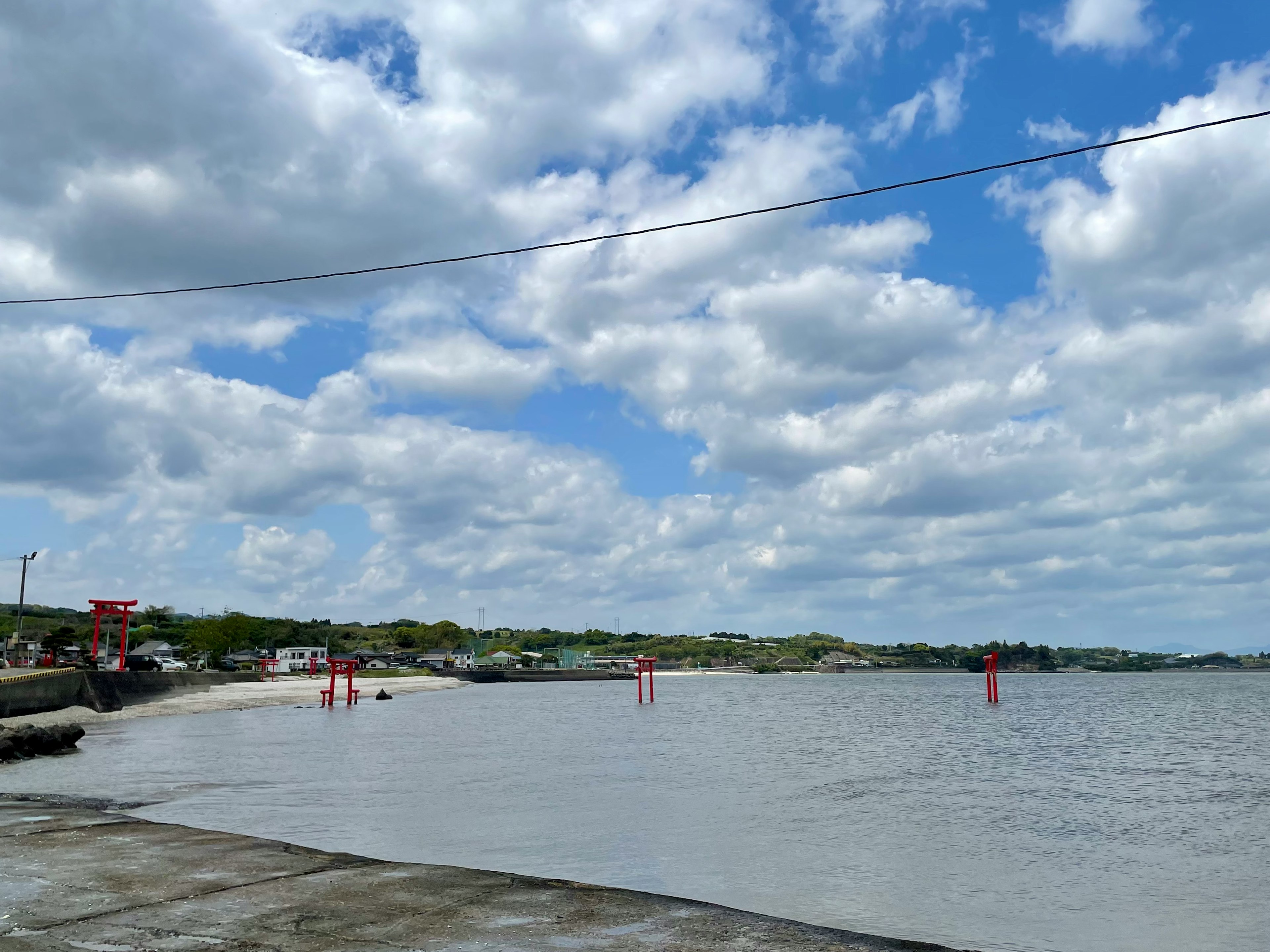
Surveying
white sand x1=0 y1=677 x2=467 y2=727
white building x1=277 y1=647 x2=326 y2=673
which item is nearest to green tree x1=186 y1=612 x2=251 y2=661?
white building x1=277 y1=647 x2=326 y2=673

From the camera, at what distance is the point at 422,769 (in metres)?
38.8

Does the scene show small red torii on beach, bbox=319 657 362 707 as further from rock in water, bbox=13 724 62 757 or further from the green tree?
the green tree

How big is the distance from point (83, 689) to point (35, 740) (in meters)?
31.3

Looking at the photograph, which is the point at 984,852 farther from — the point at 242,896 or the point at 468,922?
the point at 242,896

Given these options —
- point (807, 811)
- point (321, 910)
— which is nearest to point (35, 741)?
point (807, 811)

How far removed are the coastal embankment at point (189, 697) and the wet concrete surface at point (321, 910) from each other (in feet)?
133

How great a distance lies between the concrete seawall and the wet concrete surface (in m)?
49.4

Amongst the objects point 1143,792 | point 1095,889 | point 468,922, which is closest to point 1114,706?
point 1143,792

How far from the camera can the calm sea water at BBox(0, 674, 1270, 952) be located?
655 inches

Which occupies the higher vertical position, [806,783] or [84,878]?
[84,878]

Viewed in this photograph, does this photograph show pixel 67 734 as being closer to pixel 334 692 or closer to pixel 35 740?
pixel 35 740

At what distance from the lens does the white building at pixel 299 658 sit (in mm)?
183250

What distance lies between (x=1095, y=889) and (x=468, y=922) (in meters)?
13.3

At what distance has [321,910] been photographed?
432 inches
